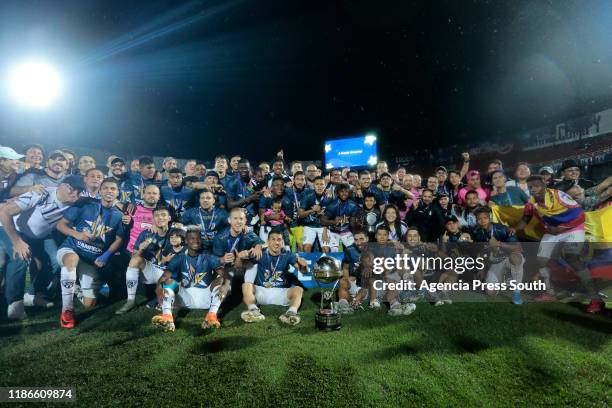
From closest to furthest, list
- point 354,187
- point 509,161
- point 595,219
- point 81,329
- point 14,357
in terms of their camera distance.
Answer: point 14,357
point 81,329
point 595,219
point 354,187
point 509,161

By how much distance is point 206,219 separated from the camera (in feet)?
18.2

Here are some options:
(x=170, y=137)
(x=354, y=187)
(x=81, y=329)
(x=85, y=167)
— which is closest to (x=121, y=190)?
(x=85, y=167)

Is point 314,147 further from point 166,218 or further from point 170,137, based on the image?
point 166,218

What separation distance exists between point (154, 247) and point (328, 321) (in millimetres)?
3065

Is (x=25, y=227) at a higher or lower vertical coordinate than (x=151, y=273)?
higher

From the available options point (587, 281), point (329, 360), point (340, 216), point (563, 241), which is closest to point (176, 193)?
point (340, 216)

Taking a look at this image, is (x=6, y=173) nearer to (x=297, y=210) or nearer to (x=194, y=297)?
(x=194, y=297)

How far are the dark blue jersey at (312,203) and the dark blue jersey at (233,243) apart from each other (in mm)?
1587

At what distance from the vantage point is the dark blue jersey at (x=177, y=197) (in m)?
6.14

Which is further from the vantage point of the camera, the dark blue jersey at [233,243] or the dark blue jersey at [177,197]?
the dark blue jersey at [177,197]

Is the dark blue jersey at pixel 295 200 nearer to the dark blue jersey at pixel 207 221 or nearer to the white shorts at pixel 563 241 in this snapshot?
the dark blue jersey at pixel 207 221

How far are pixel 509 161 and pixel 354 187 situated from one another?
59.7 ft

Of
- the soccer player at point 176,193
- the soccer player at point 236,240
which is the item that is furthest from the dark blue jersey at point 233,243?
the soccer player at point 176,193

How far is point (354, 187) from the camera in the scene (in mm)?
7371
